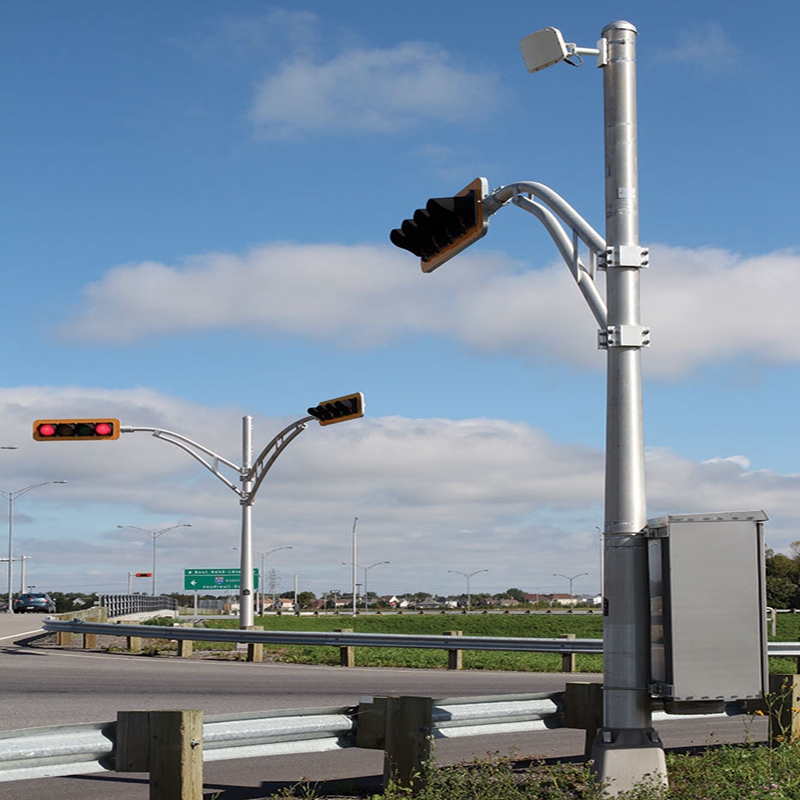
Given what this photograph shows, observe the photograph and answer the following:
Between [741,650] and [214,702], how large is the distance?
992cm

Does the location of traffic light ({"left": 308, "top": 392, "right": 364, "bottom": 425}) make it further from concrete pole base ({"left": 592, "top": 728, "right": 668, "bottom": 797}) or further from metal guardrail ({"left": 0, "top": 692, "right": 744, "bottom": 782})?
concrete pole base ({"left": 592, "top": 728, "right": 668, "bottom": 797})

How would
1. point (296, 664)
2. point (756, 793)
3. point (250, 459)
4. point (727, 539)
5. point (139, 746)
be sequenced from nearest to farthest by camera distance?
point (139, 746) → point (756, 793) → point (727, 539) → point (296, 664) → point (250, 459)

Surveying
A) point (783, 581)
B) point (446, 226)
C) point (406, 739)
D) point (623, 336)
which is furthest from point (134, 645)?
point (783, 581)

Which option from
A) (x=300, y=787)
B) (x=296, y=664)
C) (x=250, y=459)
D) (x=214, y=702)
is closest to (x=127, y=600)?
(x=250, y=459)

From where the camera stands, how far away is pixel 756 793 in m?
7.78

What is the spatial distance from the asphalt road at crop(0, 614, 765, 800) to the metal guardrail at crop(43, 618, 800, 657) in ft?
1.87

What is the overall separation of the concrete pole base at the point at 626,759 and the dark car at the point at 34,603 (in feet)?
218

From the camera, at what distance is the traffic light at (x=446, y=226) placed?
1030 cm

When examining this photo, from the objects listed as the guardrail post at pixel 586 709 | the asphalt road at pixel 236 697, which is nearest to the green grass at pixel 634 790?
the guardrail post at pixel 586 709

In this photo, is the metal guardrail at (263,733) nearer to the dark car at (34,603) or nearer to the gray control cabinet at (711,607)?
the gray control cabinet at (711,607)

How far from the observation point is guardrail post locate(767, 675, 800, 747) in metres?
10.3

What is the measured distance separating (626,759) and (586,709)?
34.5 inches

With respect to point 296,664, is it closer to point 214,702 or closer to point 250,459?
point 250,459

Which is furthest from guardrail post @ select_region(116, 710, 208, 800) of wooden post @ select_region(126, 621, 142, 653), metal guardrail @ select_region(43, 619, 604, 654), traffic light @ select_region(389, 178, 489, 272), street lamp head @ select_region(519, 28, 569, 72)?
wooden post @ select_region(126, 621, 142, 653)
